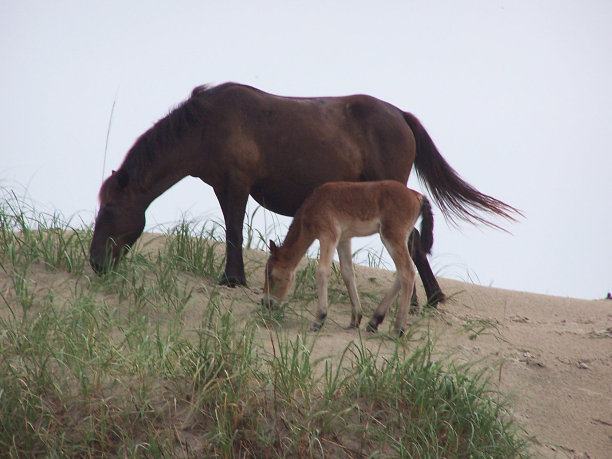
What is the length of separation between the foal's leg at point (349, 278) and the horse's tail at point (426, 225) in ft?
1.99

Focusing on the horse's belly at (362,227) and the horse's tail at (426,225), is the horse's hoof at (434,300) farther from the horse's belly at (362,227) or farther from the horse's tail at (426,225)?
the horse's belly at (362,227)

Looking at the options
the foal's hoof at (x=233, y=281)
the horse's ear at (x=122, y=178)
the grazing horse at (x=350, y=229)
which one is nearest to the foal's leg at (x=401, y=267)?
the grazing horse at (x=350, y=229)

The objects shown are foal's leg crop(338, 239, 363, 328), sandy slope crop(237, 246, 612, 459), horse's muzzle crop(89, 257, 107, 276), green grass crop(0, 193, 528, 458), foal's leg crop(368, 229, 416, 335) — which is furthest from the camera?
horse's muzzle crop(89, 257, 107, 276)

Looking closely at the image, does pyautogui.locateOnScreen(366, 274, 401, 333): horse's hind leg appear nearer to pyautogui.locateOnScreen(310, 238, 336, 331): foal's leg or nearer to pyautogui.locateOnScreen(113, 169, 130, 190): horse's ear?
pyautogui.locateOnScreen(310, 238, 336, 331): foal's leg

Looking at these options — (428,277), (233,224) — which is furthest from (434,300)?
(233,224)

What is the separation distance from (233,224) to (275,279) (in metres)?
0.80

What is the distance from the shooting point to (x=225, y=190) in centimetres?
686

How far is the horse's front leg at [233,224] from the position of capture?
680cm

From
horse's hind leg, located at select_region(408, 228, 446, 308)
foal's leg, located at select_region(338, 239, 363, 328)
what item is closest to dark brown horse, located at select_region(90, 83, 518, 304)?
horse's hind leg, located at select_region(408, 228, 446, 308)

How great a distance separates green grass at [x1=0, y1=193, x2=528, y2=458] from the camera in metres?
4.82

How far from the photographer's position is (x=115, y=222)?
267 inches

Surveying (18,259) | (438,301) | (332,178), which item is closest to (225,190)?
(332,178)

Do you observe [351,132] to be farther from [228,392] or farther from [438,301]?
[228,392]

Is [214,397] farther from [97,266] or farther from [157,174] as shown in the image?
[157,174]
